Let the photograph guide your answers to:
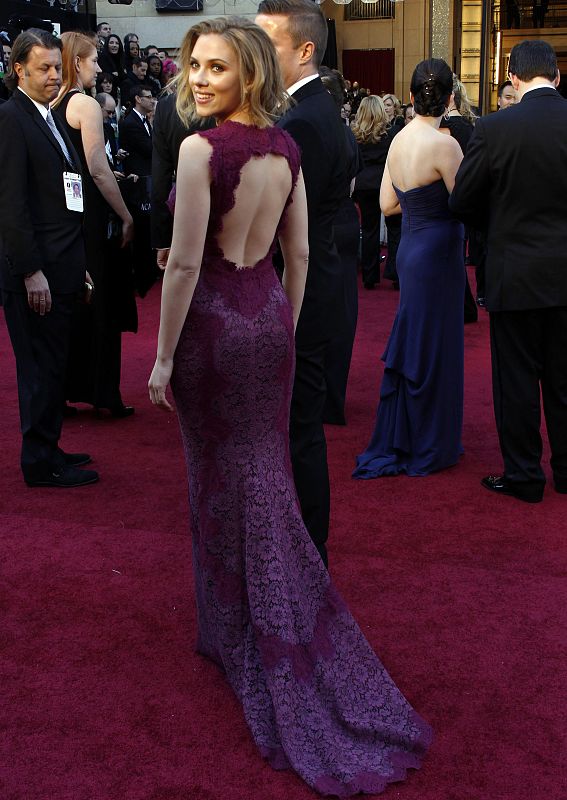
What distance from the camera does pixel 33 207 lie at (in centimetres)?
395

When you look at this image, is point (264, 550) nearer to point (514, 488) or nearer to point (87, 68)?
point (514, 488)

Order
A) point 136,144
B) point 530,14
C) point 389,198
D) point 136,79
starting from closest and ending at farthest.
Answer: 1. point 389,198
2. point 136,144
3. point 136,79
4. point 530,14

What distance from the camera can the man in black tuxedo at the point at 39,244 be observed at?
3.82 metres

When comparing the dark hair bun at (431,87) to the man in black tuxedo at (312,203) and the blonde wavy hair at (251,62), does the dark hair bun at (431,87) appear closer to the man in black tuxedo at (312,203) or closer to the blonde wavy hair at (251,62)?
the man in black tuxedo at (312,203)

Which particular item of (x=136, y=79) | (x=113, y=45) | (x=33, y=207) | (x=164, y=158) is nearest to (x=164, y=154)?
(x=164, y=158)

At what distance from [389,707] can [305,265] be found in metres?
1.15

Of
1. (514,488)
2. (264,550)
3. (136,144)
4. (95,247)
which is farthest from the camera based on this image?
(136,144)

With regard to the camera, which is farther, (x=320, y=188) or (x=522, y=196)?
(x=522, y=196)

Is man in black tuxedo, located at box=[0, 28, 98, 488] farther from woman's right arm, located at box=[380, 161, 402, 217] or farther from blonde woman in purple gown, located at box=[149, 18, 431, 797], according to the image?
blonde woman in purple gown, located at box=[149, 18, 431, 797]

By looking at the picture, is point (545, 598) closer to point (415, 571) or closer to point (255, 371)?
point (415, 571)

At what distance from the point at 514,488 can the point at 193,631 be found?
166cm

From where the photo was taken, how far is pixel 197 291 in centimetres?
242

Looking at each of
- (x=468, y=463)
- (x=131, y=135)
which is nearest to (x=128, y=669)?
(x=468, y=463)

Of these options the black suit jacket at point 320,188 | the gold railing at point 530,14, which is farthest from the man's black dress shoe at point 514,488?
the gold railing at point 530,14
